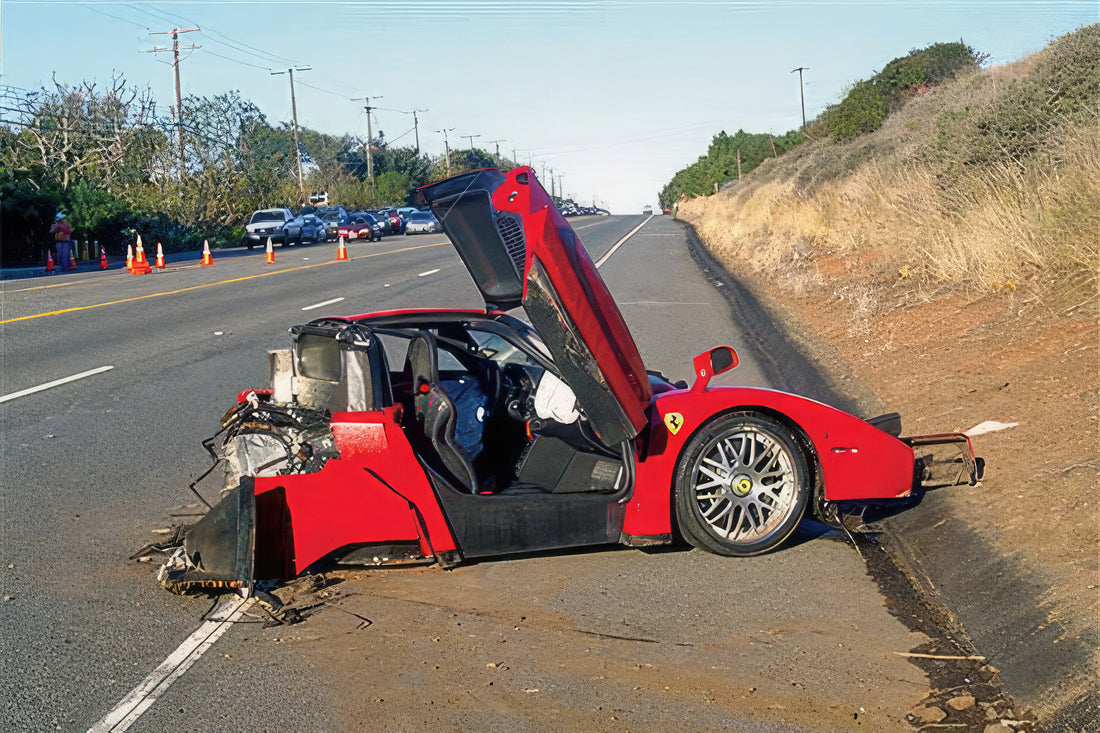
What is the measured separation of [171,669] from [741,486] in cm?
290

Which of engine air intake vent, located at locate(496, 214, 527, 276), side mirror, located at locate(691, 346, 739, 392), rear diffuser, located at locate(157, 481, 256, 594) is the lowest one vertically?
rear diffuser, located at locate(157, 481, 256, 594)

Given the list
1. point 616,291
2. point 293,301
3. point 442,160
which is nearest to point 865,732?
point 293,301

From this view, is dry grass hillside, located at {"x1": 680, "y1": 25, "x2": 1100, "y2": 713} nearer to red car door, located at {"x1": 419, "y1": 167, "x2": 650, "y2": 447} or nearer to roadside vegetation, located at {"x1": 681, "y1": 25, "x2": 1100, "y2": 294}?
roadside vegetation, located at {"x1": 681, "y1": 25, "x2": 1100, "y2": 294}

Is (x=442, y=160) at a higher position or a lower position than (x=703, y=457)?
higher

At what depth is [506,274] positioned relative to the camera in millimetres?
5090

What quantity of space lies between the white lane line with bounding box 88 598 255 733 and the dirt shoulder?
11.0 feet

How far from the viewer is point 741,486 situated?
566 centimetres

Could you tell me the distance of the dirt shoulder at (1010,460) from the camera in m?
4.48

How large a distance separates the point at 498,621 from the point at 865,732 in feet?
5.83

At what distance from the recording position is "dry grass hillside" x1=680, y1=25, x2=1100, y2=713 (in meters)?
5.86

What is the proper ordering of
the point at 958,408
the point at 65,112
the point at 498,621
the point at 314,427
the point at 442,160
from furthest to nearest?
1. the point at 442,160
2. the point at 65,112
3. the point at 958,408
4. the point at 314,427
5. the point at 498,621

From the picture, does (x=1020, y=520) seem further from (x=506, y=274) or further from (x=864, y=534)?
(x=506, y=274)

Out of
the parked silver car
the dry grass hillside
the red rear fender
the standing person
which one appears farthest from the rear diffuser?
the parked silver car

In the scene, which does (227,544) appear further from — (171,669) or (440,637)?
(440,637)
